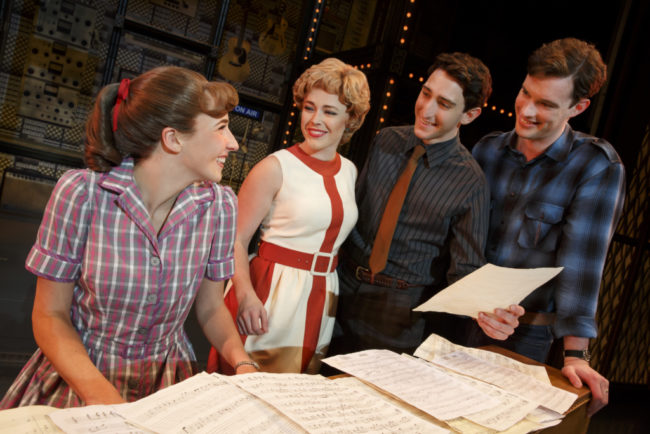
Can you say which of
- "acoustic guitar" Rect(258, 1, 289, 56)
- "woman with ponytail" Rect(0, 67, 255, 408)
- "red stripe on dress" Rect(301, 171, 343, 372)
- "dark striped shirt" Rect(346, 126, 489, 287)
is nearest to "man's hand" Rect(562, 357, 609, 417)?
"dark striped shirt" Rect(346, 126, 489, 287)

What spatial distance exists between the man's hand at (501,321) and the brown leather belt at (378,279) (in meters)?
0.46

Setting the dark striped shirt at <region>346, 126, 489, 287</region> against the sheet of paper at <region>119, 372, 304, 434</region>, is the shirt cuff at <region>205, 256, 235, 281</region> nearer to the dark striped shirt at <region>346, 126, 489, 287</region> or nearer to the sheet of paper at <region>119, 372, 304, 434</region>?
the sheet of paper at <region>119, 372, 304, 434</region>

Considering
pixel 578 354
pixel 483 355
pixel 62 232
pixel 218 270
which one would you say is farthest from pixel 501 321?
pixel 62 232

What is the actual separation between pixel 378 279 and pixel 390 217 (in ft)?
0.85

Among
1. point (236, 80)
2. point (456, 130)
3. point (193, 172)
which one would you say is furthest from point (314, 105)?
point (236, 80)

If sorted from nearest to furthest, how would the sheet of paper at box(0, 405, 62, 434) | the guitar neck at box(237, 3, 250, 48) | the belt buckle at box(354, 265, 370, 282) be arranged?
the sheet of paper at box(0, 405, 62, 434) → the belt buckle at box(354, 265, 370, 282) → the guitar neck at box(237, 3, 250, 48)

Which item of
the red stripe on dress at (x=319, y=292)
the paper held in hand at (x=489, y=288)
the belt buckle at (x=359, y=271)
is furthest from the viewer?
the belt buckle at (x=359, y=271)

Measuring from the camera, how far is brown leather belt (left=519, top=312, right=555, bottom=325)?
214cm

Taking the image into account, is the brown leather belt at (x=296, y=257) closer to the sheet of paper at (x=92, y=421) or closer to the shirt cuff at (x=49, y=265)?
the shirt cuff at (x=49, y=265)

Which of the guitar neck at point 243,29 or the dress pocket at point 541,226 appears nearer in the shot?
the dress pocket at point 541,226

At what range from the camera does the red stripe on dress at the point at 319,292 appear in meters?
2.07

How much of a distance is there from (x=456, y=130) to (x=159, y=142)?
4.16 feet

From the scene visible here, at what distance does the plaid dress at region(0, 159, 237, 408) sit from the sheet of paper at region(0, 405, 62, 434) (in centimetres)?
57

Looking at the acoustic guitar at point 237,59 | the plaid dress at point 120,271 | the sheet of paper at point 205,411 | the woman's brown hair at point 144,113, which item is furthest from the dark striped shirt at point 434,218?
the acoustic guitar at point 237,59
